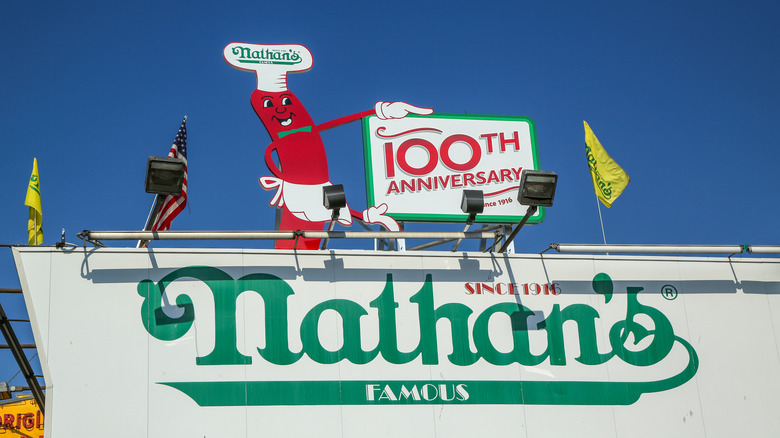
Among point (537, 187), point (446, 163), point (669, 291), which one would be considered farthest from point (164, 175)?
point (669, 291)

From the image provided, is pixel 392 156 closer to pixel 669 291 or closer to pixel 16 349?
pixel 669 291

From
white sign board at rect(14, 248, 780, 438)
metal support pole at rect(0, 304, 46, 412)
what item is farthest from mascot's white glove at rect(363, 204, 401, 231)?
metal support pole at rect(0, 304, 46, 412)

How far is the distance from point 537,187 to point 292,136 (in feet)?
17.3

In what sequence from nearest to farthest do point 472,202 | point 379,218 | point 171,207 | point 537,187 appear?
point 537,187 < point 472,202 < point 171,207 < point 379,218

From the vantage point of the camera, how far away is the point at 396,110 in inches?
640

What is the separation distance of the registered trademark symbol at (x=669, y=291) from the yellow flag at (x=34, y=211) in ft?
31.9

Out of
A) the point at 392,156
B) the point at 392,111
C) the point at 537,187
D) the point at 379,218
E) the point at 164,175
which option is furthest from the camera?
the point at 392,111

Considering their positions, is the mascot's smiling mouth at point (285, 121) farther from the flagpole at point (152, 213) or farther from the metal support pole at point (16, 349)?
the metal support pole at point (16, 349)

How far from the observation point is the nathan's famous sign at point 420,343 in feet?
41.7

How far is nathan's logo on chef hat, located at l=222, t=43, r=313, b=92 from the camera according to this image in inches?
654

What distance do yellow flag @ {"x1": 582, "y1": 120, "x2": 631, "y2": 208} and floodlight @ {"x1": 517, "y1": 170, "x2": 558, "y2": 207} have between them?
551 cm

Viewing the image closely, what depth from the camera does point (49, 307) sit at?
12430mm

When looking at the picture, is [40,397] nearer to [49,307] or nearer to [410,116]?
[49,307]

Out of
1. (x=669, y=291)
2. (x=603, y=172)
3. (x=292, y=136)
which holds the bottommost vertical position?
(x=669, y=291)
